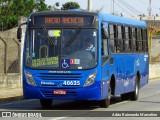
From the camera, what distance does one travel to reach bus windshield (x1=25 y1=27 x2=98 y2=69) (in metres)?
17.1

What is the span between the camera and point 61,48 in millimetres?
17281

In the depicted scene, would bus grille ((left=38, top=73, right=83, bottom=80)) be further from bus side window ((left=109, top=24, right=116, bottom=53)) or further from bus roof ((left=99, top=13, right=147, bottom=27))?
bus side window ((left=109, top=24, right=116, bottom=53))

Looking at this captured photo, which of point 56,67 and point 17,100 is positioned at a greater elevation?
point 56,67

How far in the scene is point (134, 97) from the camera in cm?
2266

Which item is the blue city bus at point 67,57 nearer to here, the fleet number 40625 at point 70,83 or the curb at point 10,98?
the fleet number 40625 at point 70,83

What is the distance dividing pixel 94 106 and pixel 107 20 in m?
2.89

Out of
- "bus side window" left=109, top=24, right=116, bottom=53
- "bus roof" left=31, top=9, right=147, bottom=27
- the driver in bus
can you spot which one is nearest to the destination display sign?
"bus roof" left=31, top=9, right=147, bottom=27

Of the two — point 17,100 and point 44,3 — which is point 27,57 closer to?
point 17,100

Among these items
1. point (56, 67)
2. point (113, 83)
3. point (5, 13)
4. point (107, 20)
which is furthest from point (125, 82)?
point (5, 13)

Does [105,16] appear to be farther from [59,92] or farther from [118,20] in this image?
[59,92]

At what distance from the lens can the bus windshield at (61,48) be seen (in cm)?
1714

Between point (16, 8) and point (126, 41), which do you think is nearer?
point (126, 41)

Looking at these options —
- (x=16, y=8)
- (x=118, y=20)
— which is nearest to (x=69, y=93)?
(x=118, y=20)

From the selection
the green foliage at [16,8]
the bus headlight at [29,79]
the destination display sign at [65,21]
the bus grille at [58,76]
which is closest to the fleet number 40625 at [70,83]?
the bus grille at [58,76]
